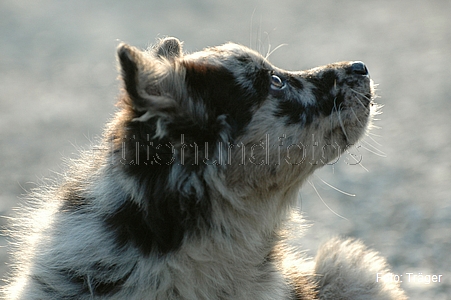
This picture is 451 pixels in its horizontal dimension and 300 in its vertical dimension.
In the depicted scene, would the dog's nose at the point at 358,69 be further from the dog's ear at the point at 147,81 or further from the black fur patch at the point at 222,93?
the dog's ear at the point at 147,81

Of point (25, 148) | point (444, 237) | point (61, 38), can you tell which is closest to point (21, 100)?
point (25, 148)

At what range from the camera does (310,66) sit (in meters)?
10.4

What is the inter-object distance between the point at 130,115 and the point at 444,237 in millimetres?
3698

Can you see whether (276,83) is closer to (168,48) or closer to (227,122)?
(227,122)

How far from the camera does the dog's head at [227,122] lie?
119 inches

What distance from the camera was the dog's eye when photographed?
3531 millimetres

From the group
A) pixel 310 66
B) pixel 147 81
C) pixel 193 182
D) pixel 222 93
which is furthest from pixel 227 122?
pixel 310 66

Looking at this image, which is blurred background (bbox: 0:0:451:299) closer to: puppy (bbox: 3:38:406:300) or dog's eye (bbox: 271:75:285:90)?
puppy (bbox: 3:38:406:300)

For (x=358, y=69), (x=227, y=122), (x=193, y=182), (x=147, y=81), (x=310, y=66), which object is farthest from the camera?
(x=310, y=66)

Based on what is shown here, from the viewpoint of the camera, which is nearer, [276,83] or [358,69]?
[276,83]

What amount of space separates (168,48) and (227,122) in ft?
2.73

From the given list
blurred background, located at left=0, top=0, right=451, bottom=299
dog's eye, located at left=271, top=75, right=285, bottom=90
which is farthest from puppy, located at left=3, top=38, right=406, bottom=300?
blurred background, located at left=0, top=0, right=451, bottom=299

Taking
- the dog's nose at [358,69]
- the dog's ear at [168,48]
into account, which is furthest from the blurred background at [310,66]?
the dog's nose at [358,69]

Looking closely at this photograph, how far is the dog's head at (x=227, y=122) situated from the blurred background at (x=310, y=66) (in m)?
0.88
